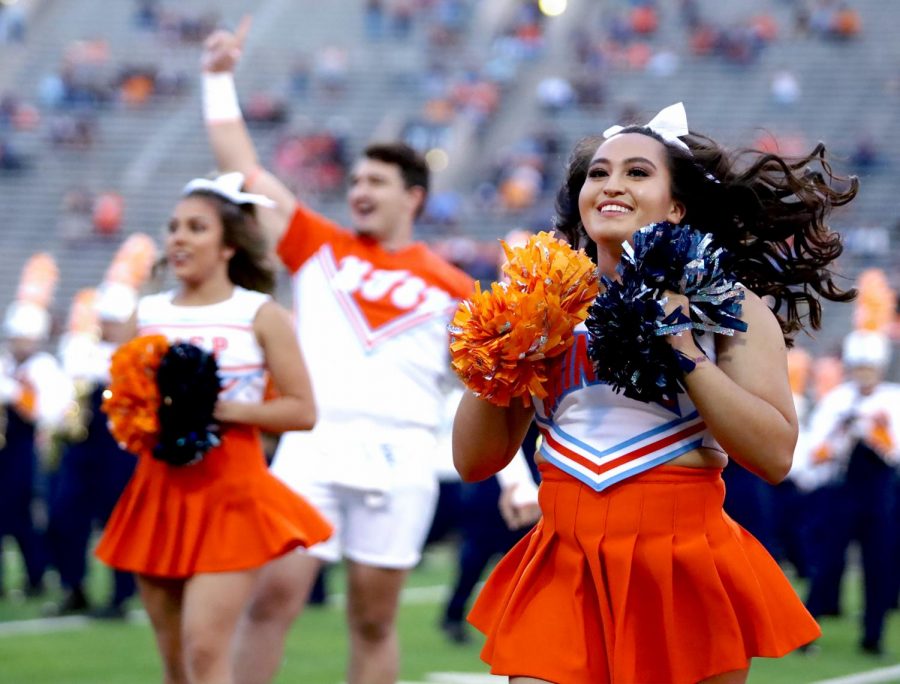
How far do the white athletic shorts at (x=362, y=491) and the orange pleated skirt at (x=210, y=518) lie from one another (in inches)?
18.3

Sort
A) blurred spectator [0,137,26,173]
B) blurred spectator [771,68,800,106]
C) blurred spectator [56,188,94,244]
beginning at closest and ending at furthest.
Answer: blurred spectator [56,188,94,244], blurred spectator [771,68,800,106], blurred spectator [0,137,26,173]

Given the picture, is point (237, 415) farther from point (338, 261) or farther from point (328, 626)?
point (328, 626)

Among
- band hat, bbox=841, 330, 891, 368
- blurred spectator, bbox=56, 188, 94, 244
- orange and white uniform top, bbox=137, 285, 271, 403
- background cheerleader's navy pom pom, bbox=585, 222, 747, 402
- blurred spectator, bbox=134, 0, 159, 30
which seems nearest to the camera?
background cheerleader's navy pom pom, bbox=585, 222, 747, 402

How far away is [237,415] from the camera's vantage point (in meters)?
4.18

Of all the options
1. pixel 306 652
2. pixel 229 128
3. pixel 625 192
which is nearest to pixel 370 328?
pixel 229 128

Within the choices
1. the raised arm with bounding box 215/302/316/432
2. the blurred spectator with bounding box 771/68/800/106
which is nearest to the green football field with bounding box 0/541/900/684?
the raised arm with bounding box 215/302/316/432

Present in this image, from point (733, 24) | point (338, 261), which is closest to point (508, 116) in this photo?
point (733, 24)

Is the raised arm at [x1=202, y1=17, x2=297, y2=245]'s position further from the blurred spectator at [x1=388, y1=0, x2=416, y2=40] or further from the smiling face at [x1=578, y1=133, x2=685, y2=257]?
the blurred spectator at [x1=388, y1=0, x2=416, y2=40]

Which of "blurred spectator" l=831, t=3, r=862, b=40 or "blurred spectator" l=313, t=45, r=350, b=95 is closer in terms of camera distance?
"blurred spectator" l=831, t=3, r=862, b=40

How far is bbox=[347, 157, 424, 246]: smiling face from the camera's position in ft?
16.8

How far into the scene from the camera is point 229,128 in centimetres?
503

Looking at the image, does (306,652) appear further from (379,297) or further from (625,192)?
(625,192)

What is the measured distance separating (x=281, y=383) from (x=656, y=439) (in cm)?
164

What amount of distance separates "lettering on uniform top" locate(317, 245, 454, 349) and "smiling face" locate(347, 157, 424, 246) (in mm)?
145
